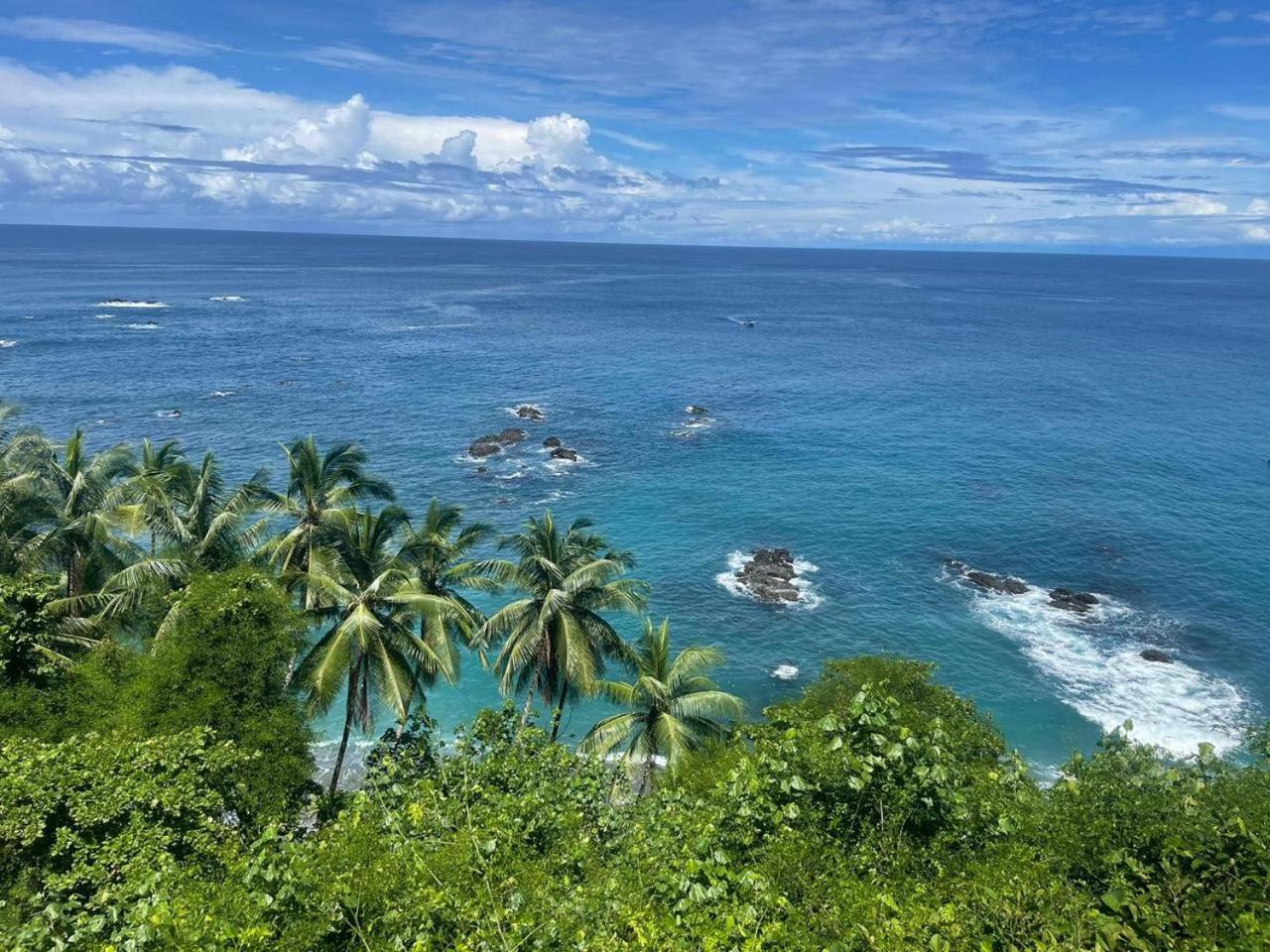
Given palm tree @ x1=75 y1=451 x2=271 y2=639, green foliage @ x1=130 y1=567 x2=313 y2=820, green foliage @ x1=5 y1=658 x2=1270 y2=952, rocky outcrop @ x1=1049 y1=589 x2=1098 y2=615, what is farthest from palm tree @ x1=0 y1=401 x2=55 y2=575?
rocky outcrop @ x1=1049 y1=589 x2=1098 y2=615

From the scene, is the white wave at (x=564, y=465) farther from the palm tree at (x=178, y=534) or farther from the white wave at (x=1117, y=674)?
the palm tree at (x=178, y=534)

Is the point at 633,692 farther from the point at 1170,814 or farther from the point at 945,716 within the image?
the point at 1170,814

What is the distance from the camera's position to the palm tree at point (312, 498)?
3394 centimetres

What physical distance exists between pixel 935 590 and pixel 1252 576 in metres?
23.8

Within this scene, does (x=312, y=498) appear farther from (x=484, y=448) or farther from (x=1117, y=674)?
(x=484, y=448)

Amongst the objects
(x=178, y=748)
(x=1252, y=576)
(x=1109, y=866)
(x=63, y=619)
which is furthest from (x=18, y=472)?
(x=1252, y=576)

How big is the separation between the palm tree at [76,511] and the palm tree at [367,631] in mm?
10702

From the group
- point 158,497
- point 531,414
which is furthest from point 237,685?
point 531,414

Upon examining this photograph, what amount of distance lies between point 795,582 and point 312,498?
1427 inches

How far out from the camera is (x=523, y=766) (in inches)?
785

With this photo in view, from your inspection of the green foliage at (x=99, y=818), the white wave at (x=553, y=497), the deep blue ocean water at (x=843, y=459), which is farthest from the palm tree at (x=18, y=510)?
the white wave at (x=553, y=497)

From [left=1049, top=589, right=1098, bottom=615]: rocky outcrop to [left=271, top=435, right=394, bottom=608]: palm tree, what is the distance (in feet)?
154

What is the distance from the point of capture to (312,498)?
34.9m

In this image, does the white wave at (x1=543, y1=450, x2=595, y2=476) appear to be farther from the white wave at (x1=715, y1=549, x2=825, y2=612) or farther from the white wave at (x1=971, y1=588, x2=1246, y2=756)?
the white wave at (x1=971, y1=588, x2=1246, y2=756)
